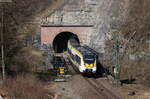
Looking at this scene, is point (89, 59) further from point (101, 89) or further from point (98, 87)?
point (101, 89)

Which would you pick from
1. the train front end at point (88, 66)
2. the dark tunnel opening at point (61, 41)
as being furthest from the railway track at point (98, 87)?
the dark tunnel opening at point (61, 41)

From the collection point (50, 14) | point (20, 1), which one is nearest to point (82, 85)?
point (50, 14)

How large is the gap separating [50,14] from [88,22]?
248 inches

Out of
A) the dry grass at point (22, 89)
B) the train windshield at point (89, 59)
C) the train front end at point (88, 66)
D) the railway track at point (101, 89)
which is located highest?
the train windshield at point (89, 59)

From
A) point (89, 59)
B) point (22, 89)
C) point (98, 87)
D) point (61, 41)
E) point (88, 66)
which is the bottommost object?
point (98, 87)

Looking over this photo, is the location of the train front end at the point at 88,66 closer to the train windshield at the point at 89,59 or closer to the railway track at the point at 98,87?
the train windshield at the point at 89,59

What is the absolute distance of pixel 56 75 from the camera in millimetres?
36781

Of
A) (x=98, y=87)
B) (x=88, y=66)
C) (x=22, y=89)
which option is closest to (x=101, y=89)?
(x=98, y=87)

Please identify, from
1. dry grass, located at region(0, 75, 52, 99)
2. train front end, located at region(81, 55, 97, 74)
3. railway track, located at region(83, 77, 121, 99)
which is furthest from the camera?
train front end, located at region(81, 55, 97, 74)

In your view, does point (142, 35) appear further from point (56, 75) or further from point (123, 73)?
point (56, 75)

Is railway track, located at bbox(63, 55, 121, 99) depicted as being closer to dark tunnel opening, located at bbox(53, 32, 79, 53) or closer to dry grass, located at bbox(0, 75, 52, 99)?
dry grass, located at bbox(0, 75, 52, 99)

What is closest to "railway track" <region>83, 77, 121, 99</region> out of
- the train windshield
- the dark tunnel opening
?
the train windshield

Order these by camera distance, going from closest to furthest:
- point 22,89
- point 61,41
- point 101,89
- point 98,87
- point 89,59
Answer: point 22,89, point 101,89, point 98,87, point 89,59, point 61,41

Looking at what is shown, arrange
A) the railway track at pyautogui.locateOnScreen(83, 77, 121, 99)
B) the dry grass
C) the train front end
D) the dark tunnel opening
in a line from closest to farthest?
the dry grass, the railway track at pyautogui.locateOnScreen(83, 77, 121, 99), the train front end, the dark tunnel opening
